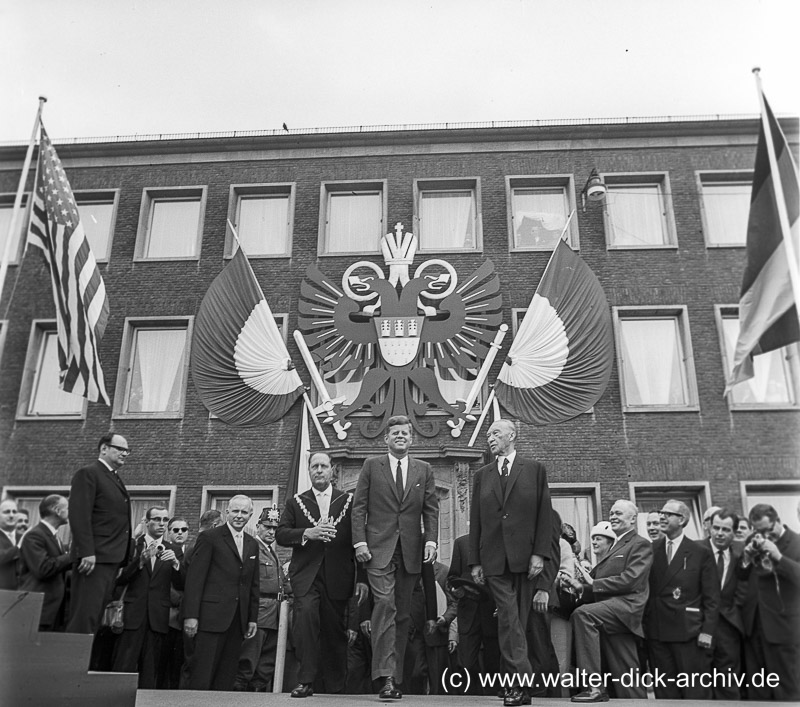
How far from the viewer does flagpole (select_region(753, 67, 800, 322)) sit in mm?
6922

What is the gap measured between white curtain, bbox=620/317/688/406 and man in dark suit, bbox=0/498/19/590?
898 centimetres

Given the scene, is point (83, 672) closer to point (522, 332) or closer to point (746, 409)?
point (522, 332)

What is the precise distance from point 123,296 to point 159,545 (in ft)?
22.7

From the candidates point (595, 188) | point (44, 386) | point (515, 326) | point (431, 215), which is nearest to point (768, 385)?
point (515, 326)

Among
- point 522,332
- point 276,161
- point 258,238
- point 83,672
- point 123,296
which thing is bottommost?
point 83,672

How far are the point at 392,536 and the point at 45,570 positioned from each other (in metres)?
2.86

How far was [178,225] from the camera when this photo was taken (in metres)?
14.2

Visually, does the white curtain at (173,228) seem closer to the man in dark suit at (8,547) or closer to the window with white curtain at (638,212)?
the window with white curtain at (638,212)

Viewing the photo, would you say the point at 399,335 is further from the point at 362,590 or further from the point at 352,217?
the point at 362,590

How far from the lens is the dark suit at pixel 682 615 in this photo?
7.01 metres

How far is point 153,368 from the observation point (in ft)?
44.2

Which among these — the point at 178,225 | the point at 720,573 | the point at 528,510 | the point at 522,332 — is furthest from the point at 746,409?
the point at 178,225

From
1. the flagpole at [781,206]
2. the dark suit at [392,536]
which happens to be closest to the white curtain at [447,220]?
the flagpole at [781,206]

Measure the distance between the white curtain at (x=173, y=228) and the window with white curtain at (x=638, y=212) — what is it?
6.86 metres
